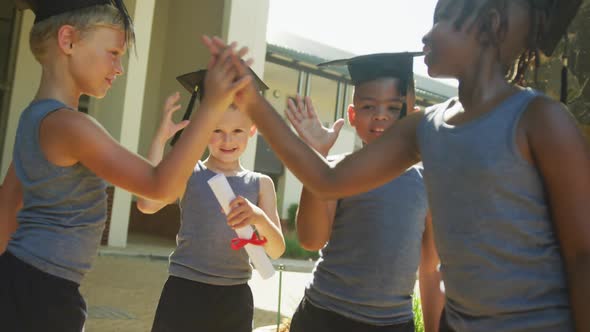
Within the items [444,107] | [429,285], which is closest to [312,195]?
[429,285]

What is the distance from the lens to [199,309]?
2.65 meters

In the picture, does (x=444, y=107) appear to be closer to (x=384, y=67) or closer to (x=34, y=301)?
(x=384, y=67)

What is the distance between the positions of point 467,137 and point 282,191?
17469mm

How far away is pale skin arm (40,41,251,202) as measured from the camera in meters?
1.79

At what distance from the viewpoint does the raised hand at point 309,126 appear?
6.69ft

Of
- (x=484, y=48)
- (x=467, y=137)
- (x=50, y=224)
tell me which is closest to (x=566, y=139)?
(x=467, y=137)

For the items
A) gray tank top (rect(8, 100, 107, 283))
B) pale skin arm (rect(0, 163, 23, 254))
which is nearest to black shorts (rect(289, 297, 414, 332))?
gray tank top (rect(8, 100, 107, 283))

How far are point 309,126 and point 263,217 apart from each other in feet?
2.43

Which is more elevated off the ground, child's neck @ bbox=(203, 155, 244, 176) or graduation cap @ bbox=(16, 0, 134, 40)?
graduation cap @ bbox=(16, 0, 134, 40)

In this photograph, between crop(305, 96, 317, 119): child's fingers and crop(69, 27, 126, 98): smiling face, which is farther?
crop(305, 96, 317, 119): child's fingers

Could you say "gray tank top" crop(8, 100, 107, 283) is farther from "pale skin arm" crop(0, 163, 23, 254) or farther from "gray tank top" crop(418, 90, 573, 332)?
"gray tank top" crop(418, 90, 573, 332)

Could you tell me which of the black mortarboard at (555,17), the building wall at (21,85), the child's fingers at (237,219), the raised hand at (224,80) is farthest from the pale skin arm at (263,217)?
the building wall at (21,85)

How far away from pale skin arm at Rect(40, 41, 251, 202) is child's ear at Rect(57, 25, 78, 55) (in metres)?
0.26

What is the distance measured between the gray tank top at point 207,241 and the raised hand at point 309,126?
3.02 ft
